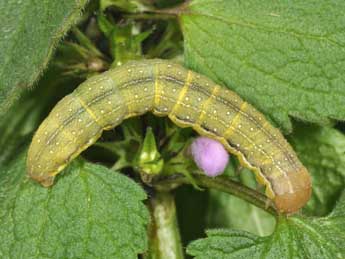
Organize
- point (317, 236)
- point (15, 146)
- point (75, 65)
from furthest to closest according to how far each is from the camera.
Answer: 1. point (15, 146)
2. point (75, 65)
3. point (317, 236)

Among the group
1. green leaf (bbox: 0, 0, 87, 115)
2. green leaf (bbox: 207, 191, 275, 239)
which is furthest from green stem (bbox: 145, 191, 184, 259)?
green leaf (bbox: 0, 0, 87, 115)

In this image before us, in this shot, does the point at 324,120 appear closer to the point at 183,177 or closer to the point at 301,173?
the point at 301,173

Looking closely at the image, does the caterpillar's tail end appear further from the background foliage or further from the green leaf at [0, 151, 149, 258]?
the green leaf at [0, 151, 149, 258]

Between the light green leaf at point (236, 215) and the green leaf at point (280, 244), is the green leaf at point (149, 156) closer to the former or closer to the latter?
the green leaf at point (280, 244)

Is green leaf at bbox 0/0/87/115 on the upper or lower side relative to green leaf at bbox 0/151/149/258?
upper

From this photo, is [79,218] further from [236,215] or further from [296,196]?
[236,215]

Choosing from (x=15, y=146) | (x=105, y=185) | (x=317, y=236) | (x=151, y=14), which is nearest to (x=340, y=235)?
(x=317, y=236)
